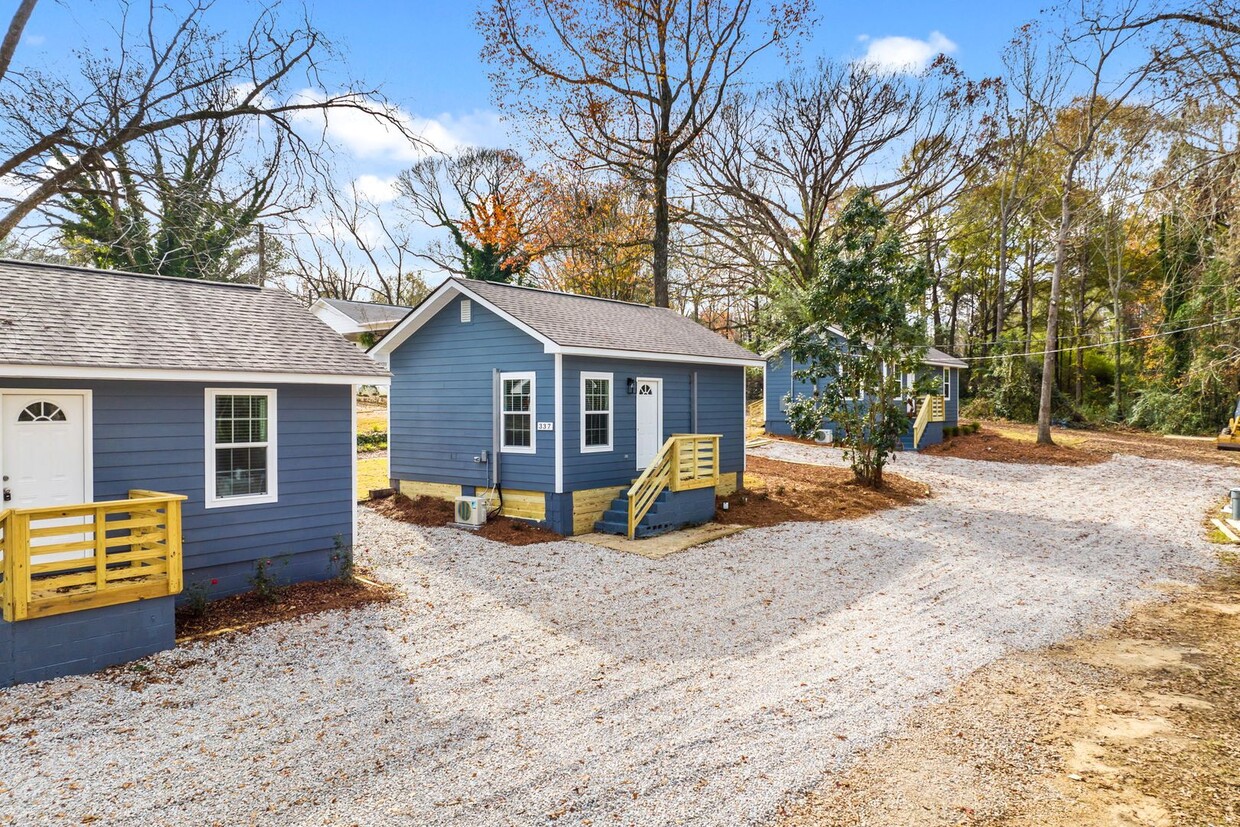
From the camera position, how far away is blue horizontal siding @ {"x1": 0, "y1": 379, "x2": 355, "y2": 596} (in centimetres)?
688

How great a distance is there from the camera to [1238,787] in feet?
13.0

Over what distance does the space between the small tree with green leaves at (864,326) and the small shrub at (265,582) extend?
10.6 m

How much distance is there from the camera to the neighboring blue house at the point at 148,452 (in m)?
5.63

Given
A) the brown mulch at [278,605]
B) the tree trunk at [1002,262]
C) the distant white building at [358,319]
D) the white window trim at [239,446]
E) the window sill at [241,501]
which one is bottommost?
the brown mulch at [278,605]

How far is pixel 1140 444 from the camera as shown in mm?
23422

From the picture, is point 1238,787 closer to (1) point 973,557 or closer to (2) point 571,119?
(1) point 973,557

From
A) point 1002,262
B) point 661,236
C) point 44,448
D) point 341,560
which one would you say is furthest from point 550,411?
point 1002,262

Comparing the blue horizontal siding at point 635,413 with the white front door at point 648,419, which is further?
the white front door at point 648,419

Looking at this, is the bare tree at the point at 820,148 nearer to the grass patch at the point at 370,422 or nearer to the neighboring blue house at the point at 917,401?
the neighboring blue house at the point at 917,401

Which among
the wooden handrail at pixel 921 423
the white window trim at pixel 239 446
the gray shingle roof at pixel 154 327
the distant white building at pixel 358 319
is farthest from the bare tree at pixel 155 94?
the wooden handrail at pixel 921 423

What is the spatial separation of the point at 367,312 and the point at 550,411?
20.9 meters

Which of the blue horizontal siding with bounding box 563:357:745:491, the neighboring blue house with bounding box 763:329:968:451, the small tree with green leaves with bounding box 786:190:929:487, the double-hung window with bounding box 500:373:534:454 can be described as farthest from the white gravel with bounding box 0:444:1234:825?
the neighboring blue house with bounding box 763:329:968:451

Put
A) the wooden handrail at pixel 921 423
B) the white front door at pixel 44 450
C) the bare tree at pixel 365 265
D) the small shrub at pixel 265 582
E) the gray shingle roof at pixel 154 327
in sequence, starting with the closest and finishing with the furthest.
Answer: the white front door at pixel 44 450 → the gray shingle roof at pixel 154 327 → the small shrub at pixel 265 582 → the wooden handrail at pixel 921 423 → the bare tree at pixel 365 265

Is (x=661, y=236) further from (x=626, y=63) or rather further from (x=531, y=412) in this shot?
(x=531, y=412)
